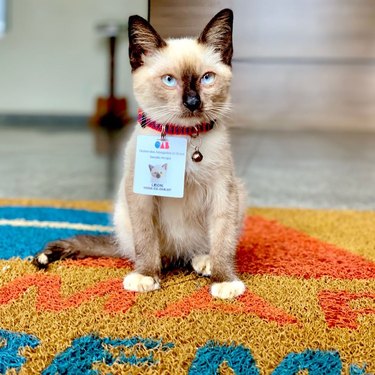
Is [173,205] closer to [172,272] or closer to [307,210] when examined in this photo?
[172,272]

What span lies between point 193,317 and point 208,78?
19.9 inches

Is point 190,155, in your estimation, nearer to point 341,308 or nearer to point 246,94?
point 341,308

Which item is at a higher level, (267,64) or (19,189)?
(267,64)

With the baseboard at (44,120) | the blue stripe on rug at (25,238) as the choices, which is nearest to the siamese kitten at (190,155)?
the blue stripe on rug at (25,238)

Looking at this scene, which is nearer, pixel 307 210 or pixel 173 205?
pixel 173 205

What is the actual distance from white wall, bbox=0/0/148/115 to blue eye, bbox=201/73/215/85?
4.24m

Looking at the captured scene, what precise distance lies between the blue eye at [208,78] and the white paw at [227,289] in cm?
44

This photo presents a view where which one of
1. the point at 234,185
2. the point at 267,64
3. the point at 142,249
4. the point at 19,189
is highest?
the point at 267,64

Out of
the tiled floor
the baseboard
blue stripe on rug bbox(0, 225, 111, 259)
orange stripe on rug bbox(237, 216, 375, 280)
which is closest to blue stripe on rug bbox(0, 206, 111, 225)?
blue stripe on rug bbox(0, 225, 111, 259)

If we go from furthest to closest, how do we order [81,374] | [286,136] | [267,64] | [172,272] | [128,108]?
[128,108] < [286,136] < [267,64] < [172,272] < [81,374]

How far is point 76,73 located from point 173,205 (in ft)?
15.2

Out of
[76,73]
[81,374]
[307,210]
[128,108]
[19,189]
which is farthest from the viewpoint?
[76,73]

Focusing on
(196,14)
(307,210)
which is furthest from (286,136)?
(196,14)

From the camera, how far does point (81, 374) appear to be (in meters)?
0.85
